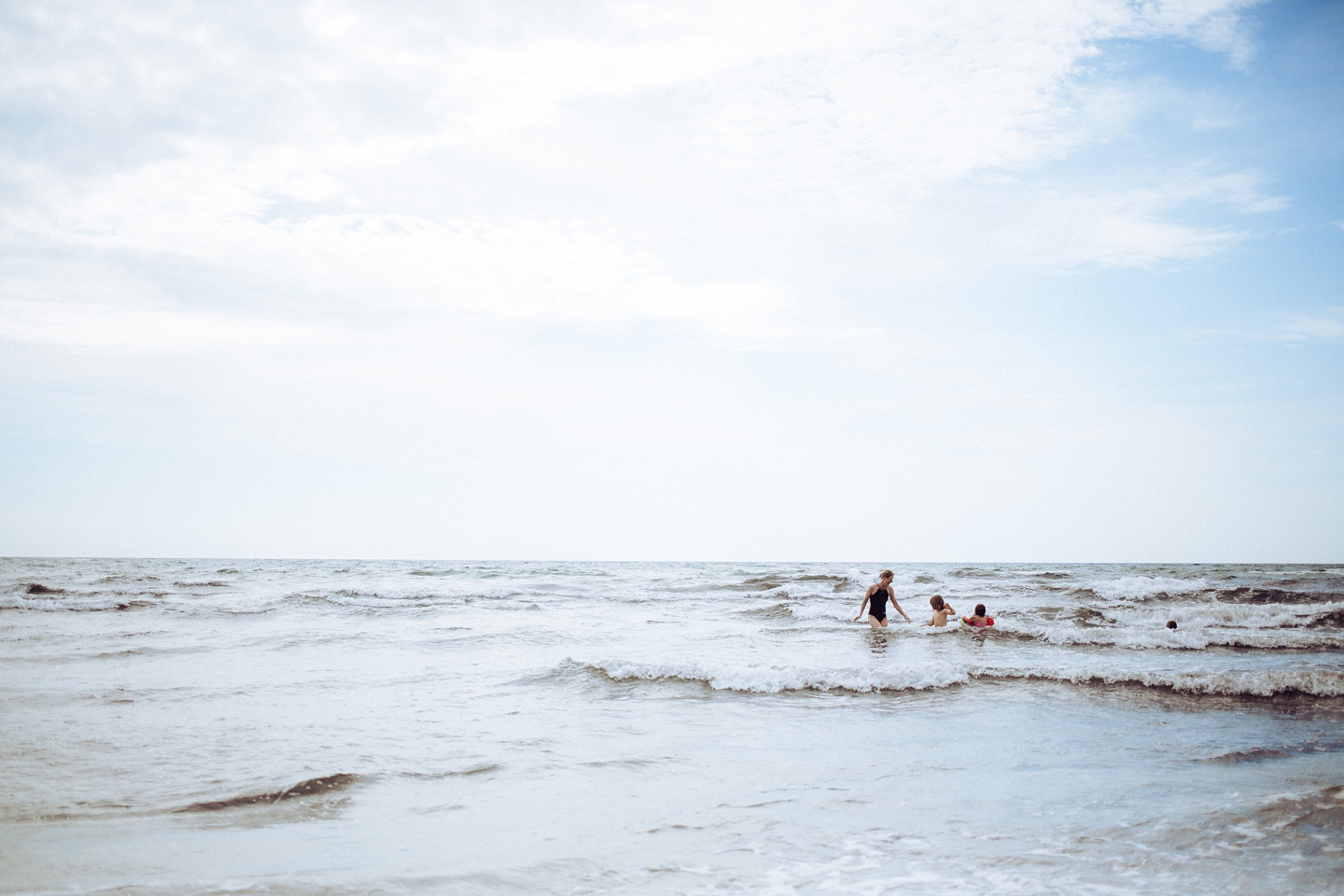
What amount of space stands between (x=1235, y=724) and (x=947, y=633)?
939cm

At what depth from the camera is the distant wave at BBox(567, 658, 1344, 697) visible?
373 inches

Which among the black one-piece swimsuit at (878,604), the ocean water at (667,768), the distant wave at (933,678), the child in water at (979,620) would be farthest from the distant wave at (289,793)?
the child in water at (979,620)

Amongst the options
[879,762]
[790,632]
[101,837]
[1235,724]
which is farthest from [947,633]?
[101,837]

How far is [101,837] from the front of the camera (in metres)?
4.71

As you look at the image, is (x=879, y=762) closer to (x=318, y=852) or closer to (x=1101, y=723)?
(x=1101, y=723)

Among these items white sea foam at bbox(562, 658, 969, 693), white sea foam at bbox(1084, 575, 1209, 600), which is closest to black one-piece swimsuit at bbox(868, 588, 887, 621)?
white sea foam at bbox(562, 658, 969, 693)

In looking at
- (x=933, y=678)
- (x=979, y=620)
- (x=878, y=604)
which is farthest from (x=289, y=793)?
(x=979, y=620)

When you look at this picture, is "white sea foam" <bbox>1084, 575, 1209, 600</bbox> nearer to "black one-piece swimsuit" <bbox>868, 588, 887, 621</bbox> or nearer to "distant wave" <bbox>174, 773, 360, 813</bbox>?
"black one-piece swimsuit" <bbox>868, 588, 887, 621</bbox>

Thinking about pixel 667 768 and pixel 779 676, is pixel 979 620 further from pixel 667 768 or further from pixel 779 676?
pixel 667 768

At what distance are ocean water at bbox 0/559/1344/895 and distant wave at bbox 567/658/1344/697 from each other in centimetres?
5

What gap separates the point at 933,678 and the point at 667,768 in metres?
5.13

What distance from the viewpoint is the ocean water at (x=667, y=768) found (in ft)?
13.9

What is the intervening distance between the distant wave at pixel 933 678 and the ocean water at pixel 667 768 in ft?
0.16

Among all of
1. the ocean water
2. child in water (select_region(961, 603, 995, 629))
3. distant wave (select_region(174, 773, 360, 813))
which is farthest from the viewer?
child in water (select_region(961, 603, 995, 629))
